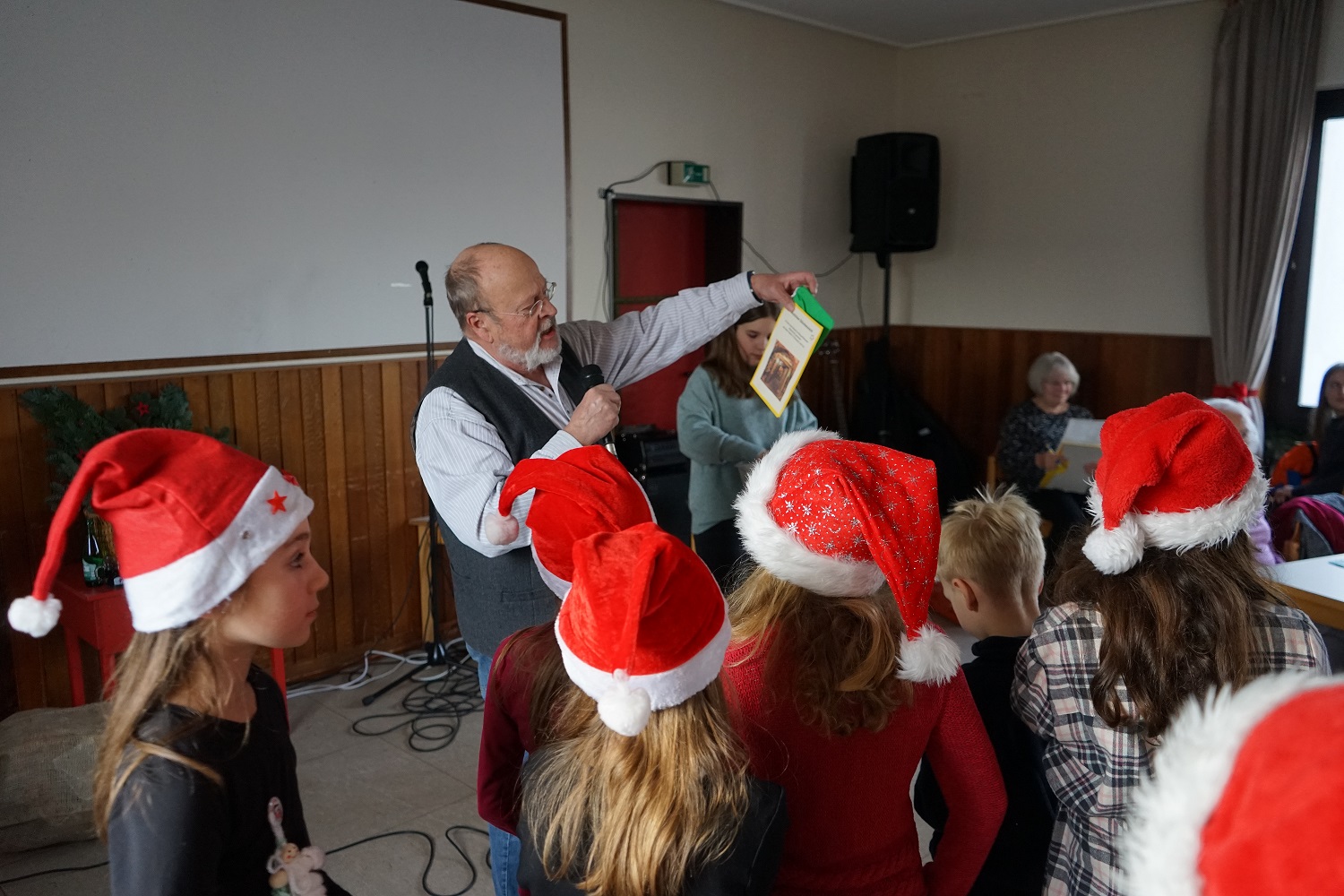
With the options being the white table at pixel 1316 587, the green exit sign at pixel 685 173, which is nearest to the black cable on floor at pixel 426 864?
the white table at pixel 1316 587

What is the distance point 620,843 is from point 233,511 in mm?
538

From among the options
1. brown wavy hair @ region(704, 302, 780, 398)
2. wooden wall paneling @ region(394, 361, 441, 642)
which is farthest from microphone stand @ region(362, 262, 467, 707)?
brown wavy hair @ region(704, 302, 780, 398)

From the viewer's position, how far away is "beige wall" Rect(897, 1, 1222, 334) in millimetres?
4977

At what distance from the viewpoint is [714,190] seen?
16.5ft

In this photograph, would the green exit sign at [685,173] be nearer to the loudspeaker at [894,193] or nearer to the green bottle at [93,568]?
the loudspeaker at [894,193]

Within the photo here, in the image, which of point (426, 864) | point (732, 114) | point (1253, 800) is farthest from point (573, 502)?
point (732, 114)

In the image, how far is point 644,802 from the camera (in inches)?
41.1

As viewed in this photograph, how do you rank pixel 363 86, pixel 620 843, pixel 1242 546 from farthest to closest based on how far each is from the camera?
pixel 363 86 < pixel 1242 546 < pixel 620 843

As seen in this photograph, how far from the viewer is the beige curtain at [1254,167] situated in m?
4.49

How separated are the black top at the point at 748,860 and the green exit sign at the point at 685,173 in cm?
403

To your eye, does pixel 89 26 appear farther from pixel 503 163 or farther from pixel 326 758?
pixel 326 758

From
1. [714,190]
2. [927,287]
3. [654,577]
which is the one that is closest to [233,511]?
[654,577]

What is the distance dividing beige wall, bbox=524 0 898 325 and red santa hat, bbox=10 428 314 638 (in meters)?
3.46

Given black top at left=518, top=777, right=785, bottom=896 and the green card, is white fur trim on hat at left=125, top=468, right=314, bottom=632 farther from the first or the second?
the green card
